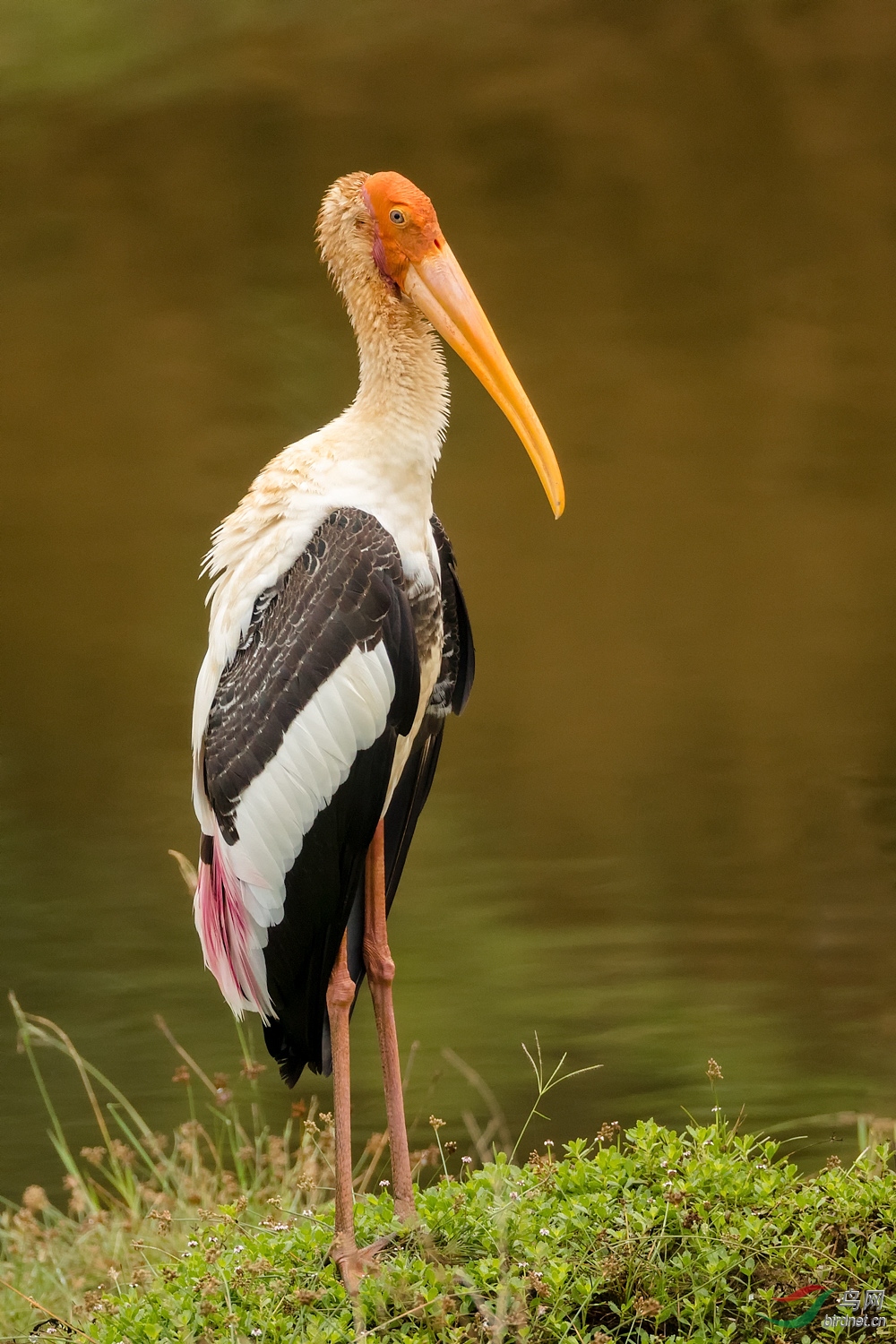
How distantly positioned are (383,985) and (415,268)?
1381 millimetres

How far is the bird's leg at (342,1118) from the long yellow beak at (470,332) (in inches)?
39.3

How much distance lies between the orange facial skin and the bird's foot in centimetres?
177

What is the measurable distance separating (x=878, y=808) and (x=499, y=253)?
3524 mm

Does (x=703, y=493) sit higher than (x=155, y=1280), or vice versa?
(x=703, y=493)

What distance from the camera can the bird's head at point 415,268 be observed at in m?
2.98

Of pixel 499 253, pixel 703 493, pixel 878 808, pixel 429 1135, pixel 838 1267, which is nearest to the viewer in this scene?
pixel 838 1267

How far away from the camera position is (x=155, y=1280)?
2.98 meters

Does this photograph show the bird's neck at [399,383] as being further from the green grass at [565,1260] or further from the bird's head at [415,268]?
the green grass at [565,1260]

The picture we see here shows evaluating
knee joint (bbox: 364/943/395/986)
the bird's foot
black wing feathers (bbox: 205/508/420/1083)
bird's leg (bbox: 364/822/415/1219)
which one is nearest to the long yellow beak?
black wing feathers (bbox: 205/508/420/1083)

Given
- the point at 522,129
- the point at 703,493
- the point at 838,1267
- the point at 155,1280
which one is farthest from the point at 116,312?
the point at 838,1267

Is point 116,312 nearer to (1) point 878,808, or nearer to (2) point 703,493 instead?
(2) point 703,493
